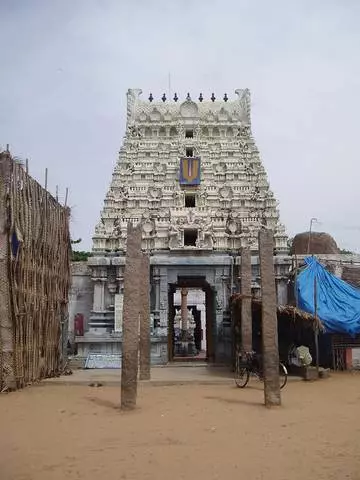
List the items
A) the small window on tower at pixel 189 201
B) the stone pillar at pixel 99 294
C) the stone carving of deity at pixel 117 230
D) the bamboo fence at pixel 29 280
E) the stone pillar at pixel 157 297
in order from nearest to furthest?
1. the bamboo fence at pixel 29 280
2. the stone pillar at pixel 157 297
3. the stone pillar at pixel 99 294
4. the stone carving of deity at pixel 117 230
5. the small window on tower at pixel 189 201

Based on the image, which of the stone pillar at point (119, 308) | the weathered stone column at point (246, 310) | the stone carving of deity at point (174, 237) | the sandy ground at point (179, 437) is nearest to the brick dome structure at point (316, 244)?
the stone carving of deity at point (174, 237)

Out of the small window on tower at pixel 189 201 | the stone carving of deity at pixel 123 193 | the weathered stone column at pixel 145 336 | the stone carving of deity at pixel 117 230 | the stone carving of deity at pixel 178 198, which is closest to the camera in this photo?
the weathered stone column at pixel 145 336

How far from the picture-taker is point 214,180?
2375cm

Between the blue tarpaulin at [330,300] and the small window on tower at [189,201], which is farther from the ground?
the small window on tower at [189,201]

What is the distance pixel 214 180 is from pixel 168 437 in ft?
59.3

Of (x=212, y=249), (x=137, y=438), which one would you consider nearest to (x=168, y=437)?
(x=137, y=438)

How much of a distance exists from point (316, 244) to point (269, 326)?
62.3 ft

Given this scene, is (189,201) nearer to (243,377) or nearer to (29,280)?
(243,377)

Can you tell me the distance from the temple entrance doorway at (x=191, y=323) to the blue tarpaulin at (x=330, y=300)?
4.62m

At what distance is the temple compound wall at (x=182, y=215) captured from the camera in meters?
20.8

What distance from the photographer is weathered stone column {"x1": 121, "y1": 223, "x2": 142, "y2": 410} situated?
9227 mm

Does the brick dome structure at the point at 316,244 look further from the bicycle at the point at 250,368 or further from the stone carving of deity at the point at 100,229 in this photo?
the bicycle at the point at 250,368

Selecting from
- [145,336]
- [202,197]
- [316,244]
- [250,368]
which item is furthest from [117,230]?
[316,244]

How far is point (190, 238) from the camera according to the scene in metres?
22.7
